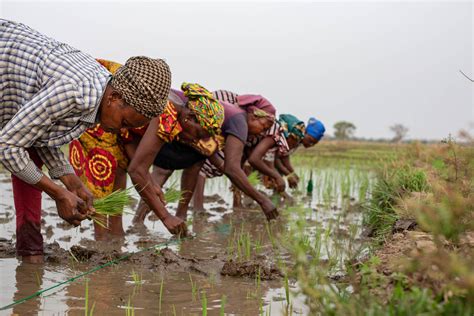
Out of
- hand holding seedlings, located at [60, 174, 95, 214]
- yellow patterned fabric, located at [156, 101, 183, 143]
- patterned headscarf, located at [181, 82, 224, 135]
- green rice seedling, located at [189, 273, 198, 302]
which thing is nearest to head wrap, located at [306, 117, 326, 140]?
patterned headscarf, located at [181, 82, 224, 135]

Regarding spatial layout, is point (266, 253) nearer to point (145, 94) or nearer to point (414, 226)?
point (414, 226)

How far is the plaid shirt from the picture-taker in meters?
2.29

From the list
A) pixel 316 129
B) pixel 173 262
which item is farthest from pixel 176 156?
pixel 316 129

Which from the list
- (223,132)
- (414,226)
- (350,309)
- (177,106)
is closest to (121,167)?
(177,106)

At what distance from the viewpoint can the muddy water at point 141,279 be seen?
245cm

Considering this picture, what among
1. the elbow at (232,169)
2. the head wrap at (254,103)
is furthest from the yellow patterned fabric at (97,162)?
the head wrap at (254,103)

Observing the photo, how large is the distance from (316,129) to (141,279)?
4.92 m

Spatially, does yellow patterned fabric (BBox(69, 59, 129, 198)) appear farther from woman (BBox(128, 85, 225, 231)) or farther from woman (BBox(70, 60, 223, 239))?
woman (BBox(128, 85, 225, 231))

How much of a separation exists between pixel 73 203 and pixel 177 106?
144 centimetres

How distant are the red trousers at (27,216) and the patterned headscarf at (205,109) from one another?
1174mm

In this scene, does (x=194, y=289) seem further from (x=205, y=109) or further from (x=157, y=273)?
(x=205, y=109)

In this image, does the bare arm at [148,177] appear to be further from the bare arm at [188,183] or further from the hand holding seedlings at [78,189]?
the bare arm at [188,183]

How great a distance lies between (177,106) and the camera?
12.6 ft

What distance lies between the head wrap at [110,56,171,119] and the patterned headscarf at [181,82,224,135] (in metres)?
1.16
